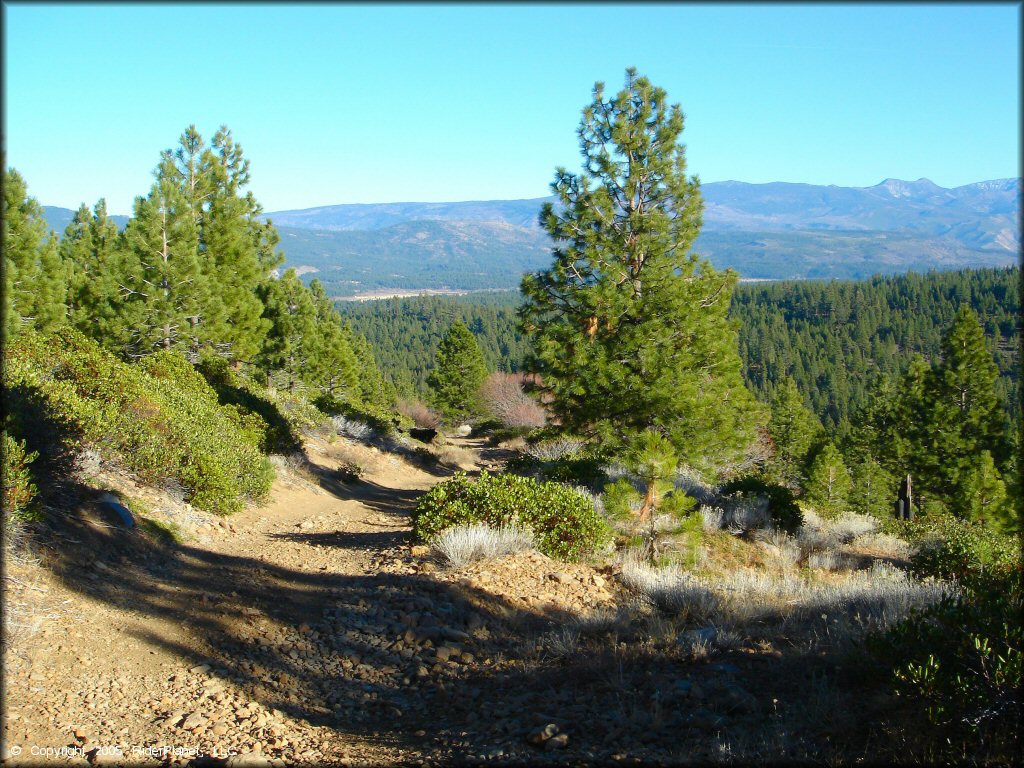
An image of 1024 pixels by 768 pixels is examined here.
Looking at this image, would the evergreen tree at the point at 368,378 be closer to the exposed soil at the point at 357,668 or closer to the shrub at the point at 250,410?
the shrub at the point at 250,410

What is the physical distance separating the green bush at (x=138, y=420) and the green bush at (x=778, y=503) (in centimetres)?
828

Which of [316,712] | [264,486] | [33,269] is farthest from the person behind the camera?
[33,269]

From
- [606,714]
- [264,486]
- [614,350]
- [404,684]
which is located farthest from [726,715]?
[264,486]

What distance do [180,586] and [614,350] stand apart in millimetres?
6263

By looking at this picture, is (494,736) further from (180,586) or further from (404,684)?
(180,586)

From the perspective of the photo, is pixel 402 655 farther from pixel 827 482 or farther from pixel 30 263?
pixel 827 482

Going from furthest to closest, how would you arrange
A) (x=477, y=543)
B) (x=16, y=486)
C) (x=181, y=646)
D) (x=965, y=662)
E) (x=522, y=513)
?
(x=522, y=513), (x=477, y=543), (x=16, y=486), (x=181, y=646), (x=965, y=662)

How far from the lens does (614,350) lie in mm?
10000

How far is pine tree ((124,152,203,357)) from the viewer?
714 inches

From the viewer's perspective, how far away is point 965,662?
3.55m

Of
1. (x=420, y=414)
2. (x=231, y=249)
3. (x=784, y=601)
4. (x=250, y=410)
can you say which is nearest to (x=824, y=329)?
(x=420, y=414)

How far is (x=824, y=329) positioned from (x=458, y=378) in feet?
342

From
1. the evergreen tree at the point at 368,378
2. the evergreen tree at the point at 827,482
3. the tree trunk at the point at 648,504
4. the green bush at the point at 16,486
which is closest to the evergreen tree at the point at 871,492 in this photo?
the evergreen tree at the point at 827,482

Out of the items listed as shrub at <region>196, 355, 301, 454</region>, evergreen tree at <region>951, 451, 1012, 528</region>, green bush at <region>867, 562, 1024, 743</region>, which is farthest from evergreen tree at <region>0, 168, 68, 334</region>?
evergreen tree at <region>951, 451, 1012, 528</region>
